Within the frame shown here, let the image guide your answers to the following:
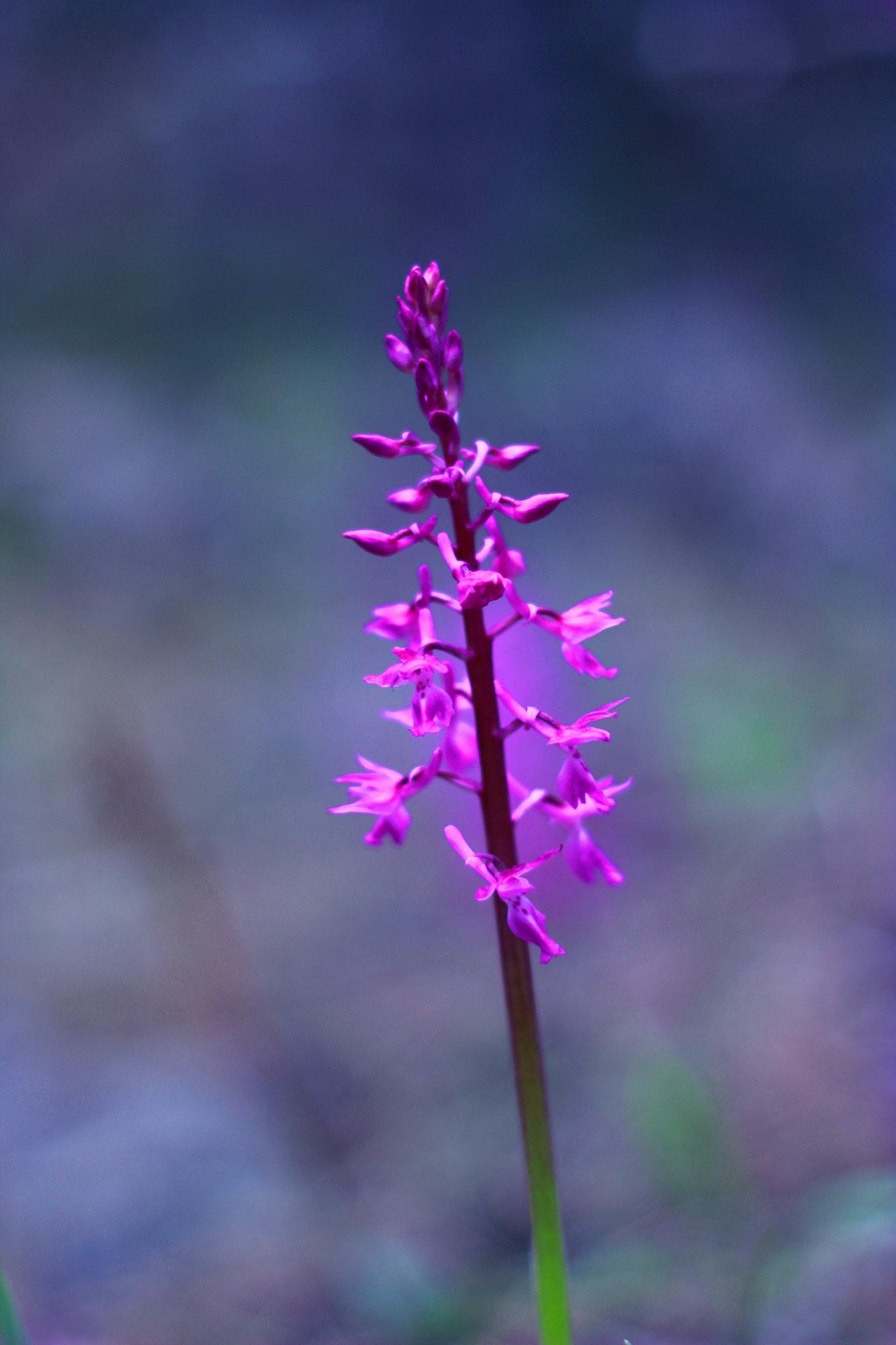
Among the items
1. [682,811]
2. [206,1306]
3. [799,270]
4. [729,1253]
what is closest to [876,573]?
[682,811]

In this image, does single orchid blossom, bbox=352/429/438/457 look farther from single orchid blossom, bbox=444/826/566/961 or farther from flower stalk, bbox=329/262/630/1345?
single orchid blossom, bbox=444/826/566/961

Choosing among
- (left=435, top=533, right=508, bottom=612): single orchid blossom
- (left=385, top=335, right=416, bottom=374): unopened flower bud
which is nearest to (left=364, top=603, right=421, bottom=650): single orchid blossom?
(left=435, top=533, right=508, bottom=612): single orchid blossom

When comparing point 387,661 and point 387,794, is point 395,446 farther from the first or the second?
point 387,661

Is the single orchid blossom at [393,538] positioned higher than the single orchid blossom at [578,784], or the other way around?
the single orchid blossom at [393,538]

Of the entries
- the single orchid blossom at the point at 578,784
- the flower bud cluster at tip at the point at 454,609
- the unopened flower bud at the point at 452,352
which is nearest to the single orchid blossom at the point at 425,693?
the flower bud cluster at tip at the point at 454,609

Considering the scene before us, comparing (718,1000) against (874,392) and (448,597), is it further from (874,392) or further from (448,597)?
(874,392)

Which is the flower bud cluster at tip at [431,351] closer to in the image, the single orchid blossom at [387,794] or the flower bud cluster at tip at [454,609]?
the flower bud cluster at tip at [454,609]

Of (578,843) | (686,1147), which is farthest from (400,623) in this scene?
(686,1147)
